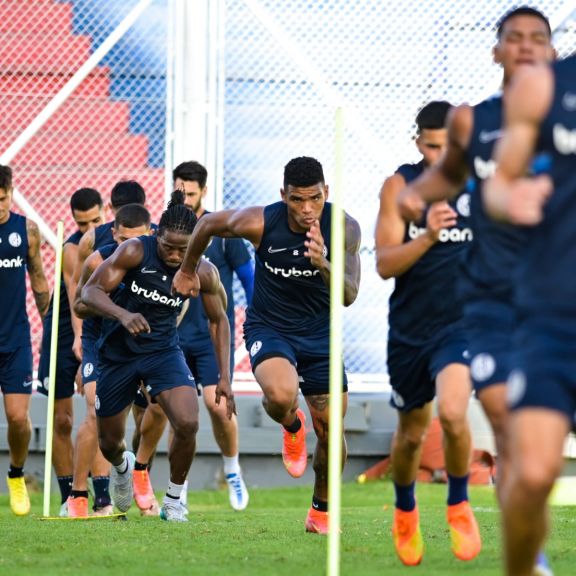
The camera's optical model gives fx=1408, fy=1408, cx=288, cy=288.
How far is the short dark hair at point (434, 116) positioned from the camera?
6.96m

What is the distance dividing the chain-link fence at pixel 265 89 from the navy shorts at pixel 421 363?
711 centimetres

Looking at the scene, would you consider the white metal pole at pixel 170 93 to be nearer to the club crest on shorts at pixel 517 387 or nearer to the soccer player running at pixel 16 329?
the soccer player running at pixel 16 329

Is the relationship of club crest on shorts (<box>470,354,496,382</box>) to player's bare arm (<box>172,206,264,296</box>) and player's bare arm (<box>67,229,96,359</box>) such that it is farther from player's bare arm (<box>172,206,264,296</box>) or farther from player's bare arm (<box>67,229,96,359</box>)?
player's bare arm (<box>67,229,96,359</box>)

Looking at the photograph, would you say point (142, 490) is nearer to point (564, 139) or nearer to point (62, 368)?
point (62, 368)

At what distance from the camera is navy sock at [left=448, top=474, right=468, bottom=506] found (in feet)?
22.8

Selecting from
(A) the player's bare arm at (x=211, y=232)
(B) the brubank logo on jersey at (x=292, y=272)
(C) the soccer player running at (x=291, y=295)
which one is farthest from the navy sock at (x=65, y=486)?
(B) the brubank logo on jersey at (x=292, y=272)

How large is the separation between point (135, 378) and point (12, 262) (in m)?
2.11

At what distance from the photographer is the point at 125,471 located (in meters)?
10.2

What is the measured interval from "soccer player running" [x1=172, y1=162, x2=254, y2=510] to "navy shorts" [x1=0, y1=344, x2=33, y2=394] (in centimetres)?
126

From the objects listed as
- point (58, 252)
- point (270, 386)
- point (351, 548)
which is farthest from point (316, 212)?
point (58, 252)

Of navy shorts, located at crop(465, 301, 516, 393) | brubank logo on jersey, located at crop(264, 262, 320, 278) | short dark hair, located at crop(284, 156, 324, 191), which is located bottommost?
brubank logo on jersey, located at crop(264, 262, 320, 278)

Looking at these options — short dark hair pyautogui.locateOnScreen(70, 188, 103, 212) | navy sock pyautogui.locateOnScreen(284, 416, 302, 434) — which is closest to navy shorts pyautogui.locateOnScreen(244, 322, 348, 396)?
navy sock pyautogui.locateOnScreen(284, 416, 302, 434)

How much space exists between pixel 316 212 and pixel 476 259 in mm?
3149

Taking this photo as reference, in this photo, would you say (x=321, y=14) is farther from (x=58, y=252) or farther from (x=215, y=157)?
(x=58, y=252)
